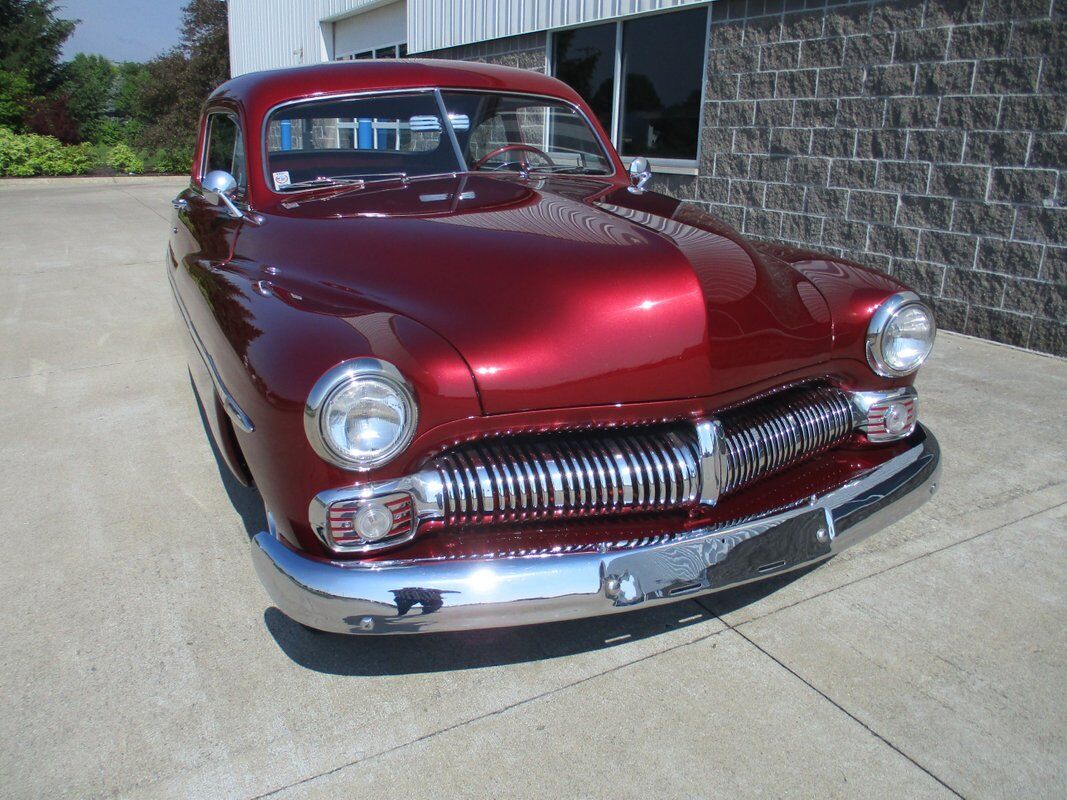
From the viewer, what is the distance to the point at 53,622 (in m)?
2.32

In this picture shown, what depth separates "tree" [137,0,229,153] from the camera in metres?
23.6

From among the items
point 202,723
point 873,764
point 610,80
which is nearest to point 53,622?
point 202,723

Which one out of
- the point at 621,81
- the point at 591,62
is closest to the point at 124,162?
the point at 591,62

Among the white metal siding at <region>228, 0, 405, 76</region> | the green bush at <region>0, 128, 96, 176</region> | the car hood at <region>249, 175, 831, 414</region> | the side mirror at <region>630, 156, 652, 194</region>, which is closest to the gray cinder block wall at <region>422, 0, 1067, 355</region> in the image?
the side mirror at <region>630, 156, 652, 194</region>

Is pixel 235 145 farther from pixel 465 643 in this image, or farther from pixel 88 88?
pixel 88 88

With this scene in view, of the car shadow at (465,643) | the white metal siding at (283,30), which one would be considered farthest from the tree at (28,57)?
the car shadow at (465,643)

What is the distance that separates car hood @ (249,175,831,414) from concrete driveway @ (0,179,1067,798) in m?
0.73

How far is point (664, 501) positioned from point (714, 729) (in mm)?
539

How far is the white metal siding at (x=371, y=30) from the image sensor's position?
12.4 metres

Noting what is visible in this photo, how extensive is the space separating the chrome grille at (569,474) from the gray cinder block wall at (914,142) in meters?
3.86

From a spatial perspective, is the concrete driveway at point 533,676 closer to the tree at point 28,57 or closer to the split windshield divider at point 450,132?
the split windshield divider at point 450,132

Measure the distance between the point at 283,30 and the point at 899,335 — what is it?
1726 cm

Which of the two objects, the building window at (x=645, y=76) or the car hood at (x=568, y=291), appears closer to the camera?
the car hood at (x=568, y=291)

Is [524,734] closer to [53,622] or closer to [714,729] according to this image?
[714,729]
